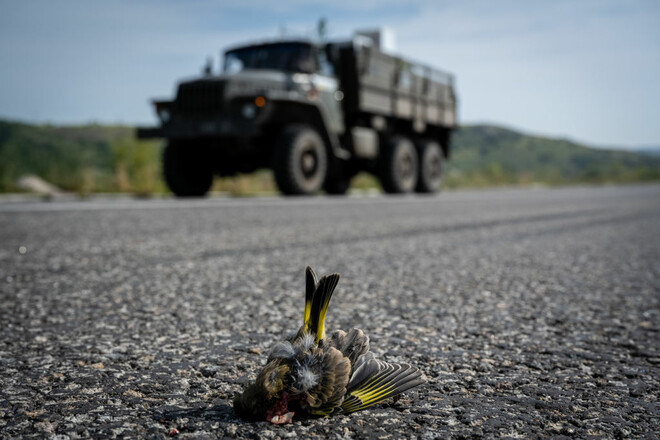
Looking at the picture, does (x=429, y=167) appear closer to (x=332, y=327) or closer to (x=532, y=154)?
(x=332, y=327)

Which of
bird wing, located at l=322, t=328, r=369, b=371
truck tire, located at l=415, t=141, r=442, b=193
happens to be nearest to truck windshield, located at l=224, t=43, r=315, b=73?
truck tire, located at l=415, t=141, r=442, b=193

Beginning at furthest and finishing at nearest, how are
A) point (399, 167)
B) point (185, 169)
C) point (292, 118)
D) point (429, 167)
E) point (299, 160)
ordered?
1. point (429, 167)
2. point (399, 167)
3. point (185, 169)
4. point (292, 118)
5. point (299, 160)

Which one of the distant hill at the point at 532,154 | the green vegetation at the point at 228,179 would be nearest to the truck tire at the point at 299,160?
the green vegetation at the point at 228,179

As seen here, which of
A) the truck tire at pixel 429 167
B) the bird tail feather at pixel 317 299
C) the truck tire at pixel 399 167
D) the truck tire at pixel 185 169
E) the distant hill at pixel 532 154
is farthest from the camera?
the distant hill at pixel 532 154

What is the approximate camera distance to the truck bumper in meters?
8.25

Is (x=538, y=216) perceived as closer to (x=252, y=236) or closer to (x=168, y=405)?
(x=252, y=236)

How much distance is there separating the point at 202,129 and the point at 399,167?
170 inches

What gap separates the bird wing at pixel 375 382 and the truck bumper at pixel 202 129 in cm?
729

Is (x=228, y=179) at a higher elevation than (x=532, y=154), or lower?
lower

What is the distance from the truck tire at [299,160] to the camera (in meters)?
8.55

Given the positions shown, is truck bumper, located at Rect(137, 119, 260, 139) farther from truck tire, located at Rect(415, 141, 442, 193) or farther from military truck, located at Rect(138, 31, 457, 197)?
truck tire, located at Rect(415, 141, 442, 193)

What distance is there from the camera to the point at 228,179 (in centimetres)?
1337

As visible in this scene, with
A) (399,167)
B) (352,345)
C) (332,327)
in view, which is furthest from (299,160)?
(352,345)

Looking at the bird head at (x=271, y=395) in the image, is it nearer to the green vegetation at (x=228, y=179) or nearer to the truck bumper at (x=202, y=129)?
the truck bumper at (x=202, y=129)
